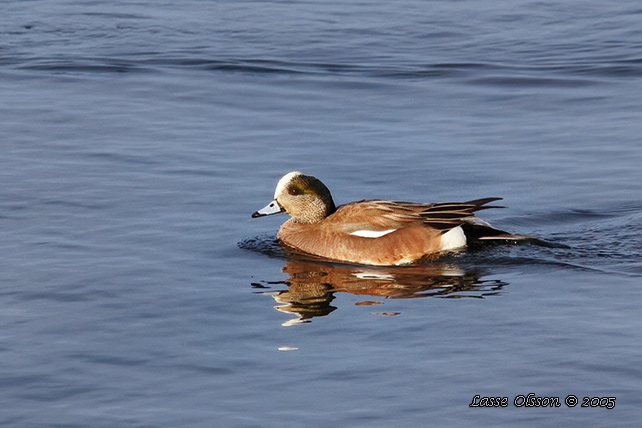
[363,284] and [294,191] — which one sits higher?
[294,191]

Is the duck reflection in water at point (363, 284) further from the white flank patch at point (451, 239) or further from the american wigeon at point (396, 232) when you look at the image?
the white flank patch at point (451, 239)

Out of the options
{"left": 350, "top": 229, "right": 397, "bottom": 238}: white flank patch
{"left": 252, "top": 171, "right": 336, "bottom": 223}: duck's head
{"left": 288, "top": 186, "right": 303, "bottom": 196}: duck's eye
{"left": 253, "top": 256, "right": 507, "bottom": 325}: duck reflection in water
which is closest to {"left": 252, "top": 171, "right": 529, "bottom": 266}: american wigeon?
{"left": 350, "top": 229, "right": 397, "bottom": 238}: white flank patch

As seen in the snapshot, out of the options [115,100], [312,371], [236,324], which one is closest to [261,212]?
[236,324]

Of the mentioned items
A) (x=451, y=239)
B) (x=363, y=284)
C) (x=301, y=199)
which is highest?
(x=301, y=199)

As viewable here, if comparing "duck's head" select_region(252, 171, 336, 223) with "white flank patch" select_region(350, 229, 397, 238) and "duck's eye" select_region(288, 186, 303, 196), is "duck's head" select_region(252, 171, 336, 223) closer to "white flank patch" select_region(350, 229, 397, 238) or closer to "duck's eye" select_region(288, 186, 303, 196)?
"duck's eye" select_region(288, 186, 303, 196)

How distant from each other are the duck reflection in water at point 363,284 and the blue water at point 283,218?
0.03 metres

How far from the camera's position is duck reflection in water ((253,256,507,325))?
8094 millimetres

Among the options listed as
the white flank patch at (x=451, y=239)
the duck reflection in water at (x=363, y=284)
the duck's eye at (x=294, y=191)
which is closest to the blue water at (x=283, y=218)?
the duck reflection in water at (x=363, y=284)

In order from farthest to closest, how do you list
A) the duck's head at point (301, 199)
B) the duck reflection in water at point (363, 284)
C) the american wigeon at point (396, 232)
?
the duck's head at point (301, 199)
the american wigeon at point (396, 232)
the duck reflection in water at point (363, 284)

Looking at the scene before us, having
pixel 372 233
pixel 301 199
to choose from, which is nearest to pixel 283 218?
pixel 301 199

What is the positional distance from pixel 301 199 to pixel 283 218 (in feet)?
4.11

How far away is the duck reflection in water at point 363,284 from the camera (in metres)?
8.09

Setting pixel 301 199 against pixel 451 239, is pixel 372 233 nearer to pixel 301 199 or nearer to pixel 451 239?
pixel 451 239

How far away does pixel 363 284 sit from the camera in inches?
341
